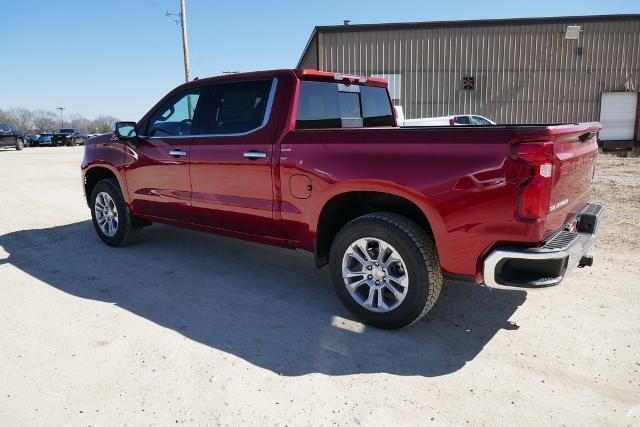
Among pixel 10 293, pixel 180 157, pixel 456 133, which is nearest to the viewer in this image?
pixel 456 133

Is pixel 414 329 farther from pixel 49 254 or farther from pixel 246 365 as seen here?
pixel 49 254

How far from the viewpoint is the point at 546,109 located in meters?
24.9

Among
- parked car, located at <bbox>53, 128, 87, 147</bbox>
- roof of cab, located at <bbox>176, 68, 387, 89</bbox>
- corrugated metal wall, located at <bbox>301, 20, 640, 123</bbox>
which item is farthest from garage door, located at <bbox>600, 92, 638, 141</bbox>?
parked car, located at <bbox>53, 128, 87, 147</bbox>

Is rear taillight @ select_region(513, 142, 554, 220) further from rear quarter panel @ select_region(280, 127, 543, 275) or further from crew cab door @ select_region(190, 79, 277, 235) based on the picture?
crew cab door @ select_region(190, 79, 277, 235)

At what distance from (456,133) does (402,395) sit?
1.60 meters

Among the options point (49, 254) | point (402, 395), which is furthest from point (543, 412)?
point (49, 254)

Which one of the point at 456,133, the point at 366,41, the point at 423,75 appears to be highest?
the point at 366,41

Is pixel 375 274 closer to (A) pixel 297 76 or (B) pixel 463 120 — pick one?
(A) pixel 297 76

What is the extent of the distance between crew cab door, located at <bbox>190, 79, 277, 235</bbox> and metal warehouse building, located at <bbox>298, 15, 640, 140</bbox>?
2059cm

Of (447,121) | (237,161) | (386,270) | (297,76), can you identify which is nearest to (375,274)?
(386,270)

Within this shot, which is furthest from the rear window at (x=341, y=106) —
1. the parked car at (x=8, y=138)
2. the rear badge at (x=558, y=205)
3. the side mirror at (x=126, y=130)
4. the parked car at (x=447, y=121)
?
the parked car at (x=8, y=138)

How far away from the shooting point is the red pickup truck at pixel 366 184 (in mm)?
2891

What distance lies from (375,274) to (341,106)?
70.0 inches

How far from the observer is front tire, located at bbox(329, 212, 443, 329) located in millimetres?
3299
